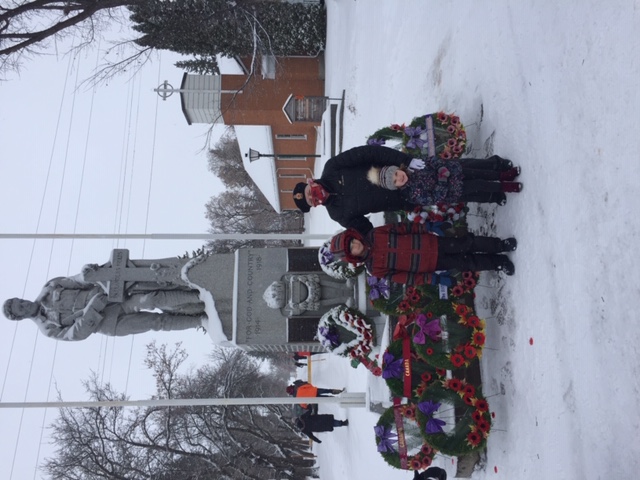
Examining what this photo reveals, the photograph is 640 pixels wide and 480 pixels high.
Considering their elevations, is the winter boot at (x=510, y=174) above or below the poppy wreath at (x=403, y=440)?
above

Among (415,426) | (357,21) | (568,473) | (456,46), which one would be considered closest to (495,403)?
(415,426)

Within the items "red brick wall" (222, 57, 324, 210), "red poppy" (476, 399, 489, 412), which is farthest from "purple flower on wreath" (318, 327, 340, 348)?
"red brick wall" (222, 57, 324, 210)

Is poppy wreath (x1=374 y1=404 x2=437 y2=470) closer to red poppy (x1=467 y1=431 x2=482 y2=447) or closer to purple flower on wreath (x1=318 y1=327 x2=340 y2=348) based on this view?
red poppy (x1=467 y1=431 x2=482 y2=447)

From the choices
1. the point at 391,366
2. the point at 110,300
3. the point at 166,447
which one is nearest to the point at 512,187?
the point at 391,366

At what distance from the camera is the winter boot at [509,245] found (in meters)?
5.13

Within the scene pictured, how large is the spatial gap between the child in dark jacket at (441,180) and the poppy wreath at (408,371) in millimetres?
1557

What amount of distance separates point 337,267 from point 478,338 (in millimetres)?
2733

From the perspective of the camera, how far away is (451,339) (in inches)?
203

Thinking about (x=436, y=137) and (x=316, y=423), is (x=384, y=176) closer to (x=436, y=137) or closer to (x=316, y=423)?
(x=436, y=137)

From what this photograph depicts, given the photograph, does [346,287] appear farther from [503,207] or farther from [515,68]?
[515,68]

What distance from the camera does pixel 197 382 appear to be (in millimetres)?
26469

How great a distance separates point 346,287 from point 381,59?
554 cm

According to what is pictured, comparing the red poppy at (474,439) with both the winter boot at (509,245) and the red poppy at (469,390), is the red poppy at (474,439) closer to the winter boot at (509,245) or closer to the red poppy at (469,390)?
the red poppy at (469,390)

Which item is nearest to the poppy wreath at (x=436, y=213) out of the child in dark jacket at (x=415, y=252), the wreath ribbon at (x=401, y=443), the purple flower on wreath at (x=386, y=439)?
the child in dark jacket at (x=415, y=252)
